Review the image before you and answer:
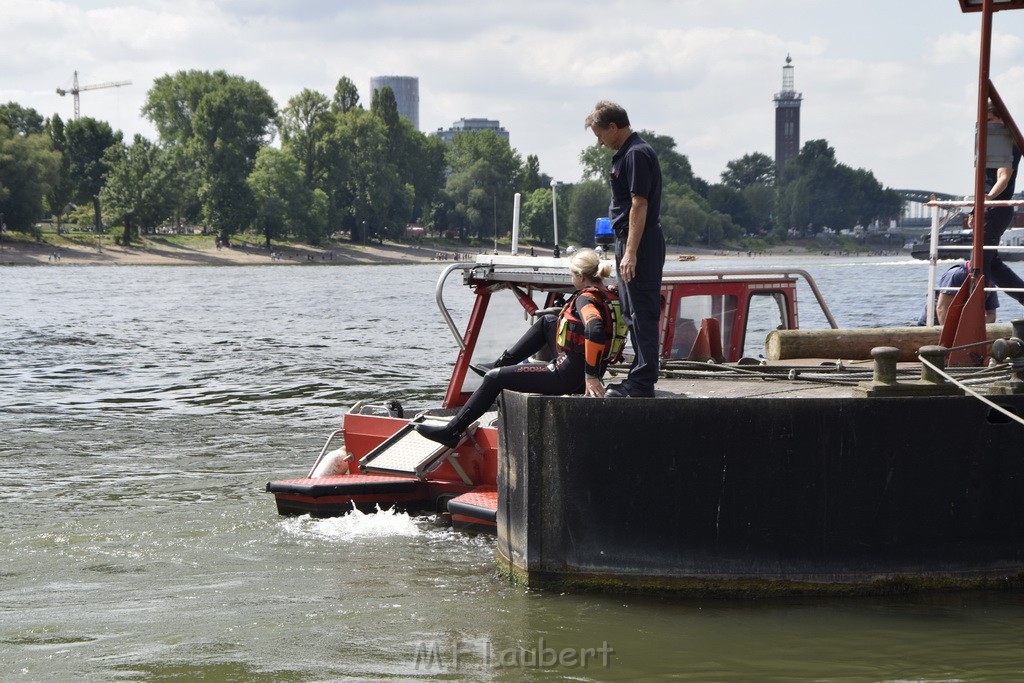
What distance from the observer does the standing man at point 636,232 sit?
8.69 metres

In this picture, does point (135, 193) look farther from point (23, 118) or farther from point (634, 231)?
point (634, 231)

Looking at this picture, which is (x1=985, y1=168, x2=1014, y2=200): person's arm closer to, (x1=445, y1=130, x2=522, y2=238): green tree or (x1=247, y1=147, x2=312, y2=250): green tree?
(x1=247, y1=147, x2=312, y2=250): green tree

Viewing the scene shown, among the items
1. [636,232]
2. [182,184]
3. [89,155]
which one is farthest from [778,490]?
[89,155]

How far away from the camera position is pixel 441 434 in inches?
424

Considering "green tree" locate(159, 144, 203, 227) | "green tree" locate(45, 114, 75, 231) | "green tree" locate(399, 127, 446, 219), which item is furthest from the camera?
"green tree" locate(399, 127, 446, 219)

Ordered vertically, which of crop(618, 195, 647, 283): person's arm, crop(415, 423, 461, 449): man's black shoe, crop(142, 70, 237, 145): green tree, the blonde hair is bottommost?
crop(415, 423, 461, 449): man's black shoe

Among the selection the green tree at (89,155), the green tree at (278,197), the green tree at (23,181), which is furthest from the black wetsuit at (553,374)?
the green tree at (89,155)

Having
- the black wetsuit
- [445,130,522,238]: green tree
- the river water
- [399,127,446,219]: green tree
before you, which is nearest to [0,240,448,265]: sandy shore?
[445,130,522,238]: green tree

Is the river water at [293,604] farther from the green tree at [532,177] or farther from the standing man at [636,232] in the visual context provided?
the green tree at [532,177]

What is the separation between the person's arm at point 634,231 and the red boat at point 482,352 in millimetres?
3464

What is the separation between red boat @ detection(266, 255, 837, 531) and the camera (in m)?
12.3

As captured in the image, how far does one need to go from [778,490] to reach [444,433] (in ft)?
10.1

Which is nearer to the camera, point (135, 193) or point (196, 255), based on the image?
point (196, 255)

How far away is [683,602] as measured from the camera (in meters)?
8.84
